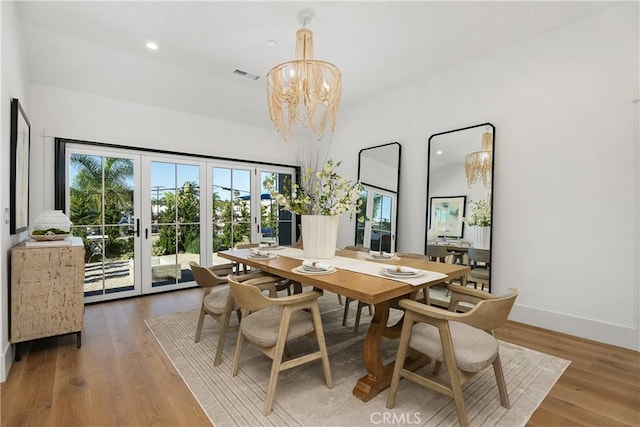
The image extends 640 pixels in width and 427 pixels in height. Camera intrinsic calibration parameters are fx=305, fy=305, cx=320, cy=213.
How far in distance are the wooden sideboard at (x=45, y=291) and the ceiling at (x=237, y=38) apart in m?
2.17

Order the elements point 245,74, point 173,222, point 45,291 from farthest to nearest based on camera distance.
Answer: point 173,222 → point 245,74 → point 45,291

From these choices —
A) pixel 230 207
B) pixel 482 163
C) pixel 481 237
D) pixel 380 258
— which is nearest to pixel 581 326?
pixel 481 237

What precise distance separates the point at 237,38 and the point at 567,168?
3.61 m

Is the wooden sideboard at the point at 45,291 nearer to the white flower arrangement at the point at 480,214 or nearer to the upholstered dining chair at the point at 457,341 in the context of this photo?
the upholstered dining chair at the point at 457,341

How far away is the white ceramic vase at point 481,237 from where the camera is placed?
3.53 m

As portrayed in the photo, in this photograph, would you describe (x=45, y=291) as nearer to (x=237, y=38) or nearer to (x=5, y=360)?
(x=5, y=360)

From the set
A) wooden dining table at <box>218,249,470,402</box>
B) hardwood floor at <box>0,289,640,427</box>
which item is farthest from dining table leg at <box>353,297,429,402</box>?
hardwood floor at <box>0,289,640,427</box>

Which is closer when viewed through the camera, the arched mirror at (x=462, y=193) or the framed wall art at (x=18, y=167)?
the framed wall art at (x=18, y=167)

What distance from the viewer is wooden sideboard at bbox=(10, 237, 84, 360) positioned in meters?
2.40

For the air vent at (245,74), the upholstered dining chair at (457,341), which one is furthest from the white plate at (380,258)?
the air vent at (245,74)

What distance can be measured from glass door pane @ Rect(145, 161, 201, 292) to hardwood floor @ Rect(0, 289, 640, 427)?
1.50 metres

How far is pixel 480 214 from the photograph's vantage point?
358 cm

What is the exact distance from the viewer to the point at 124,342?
2783mm

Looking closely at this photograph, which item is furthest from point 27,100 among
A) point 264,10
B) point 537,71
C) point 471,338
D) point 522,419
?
point 537,71
